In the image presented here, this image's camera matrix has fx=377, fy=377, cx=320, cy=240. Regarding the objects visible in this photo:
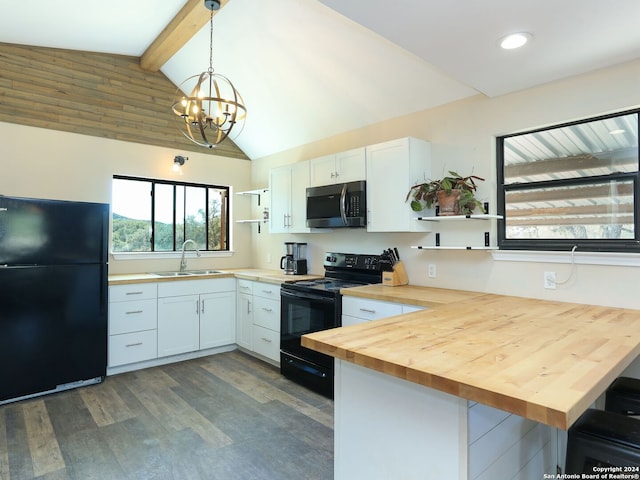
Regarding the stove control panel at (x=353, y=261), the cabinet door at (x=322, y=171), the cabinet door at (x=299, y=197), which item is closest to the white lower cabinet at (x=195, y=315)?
the cabinet door at (x=299, y=197)

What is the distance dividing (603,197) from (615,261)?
17.6 inches

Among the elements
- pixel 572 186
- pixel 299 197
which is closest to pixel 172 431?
pixel 299 197

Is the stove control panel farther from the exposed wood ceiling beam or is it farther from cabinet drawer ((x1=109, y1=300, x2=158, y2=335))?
the exposed wood ceiling beam

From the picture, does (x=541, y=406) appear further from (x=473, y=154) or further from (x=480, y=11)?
(x=473, y=154)

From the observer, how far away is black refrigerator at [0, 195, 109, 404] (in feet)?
10.0

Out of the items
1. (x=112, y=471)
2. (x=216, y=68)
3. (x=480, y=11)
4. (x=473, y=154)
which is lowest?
(x=112, y=471)

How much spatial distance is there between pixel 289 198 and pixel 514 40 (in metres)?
2.75

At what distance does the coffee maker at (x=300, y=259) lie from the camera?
439 cm

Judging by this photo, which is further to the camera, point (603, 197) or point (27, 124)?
point (27, 124)

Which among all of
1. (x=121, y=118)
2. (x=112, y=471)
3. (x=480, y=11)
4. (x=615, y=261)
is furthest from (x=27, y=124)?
(x=615, y=261)

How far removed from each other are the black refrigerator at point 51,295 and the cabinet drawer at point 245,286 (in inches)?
56.1

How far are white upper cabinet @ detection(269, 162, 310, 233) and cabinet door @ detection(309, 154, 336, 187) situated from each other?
0.09 meters

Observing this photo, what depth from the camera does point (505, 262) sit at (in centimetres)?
283

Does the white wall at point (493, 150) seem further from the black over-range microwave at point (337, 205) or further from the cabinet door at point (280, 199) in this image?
the cabinet door at point (280, 199)
